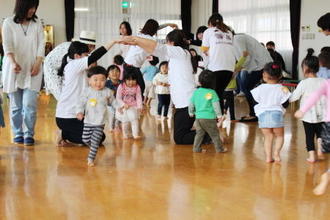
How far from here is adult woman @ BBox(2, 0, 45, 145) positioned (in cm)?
458

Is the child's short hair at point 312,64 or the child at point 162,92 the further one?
the child at point 162,92

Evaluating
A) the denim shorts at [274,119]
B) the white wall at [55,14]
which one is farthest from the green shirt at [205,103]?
the white wall at [55,14]

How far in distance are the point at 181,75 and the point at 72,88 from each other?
1.14m

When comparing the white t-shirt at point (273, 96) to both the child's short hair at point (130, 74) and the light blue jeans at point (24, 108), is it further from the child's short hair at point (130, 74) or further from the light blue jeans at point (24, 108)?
the light blue jeans at point (24, 108)

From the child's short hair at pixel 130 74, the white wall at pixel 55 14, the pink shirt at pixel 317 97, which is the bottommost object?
the pink shirt at pixel 317 97

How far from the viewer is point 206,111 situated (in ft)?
14.9

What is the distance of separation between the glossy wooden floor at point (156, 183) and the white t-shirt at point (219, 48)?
3.70ft

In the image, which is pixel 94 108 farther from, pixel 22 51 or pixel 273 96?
pixel 273 96

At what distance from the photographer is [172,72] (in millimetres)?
4848

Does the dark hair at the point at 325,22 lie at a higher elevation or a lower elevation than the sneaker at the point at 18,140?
higher

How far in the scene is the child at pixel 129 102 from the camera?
17.7ft

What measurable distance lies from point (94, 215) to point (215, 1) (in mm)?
10695

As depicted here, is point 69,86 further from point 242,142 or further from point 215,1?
point 215,1

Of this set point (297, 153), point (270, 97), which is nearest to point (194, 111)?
point (270, 97)
